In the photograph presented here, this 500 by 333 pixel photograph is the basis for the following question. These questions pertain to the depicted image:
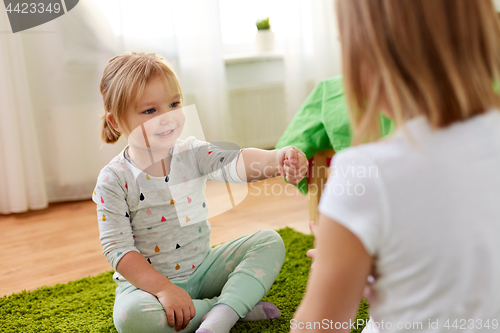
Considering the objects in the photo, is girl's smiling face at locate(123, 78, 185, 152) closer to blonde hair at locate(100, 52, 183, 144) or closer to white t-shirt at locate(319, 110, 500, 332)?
blonde hair at locate(100, 52, 183, 144)

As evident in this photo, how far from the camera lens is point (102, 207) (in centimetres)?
90

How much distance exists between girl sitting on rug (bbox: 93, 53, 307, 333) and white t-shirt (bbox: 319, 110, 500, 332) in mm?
454

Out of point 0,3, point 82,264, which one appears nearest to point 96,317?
point 82,264

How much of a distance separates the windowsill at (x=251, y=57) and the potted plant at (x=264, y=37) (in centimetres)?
3

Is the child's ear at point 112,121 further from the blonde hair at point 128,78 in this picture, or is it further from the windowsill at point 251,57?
the windowsill at point 251,57

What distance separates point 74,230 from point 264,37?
1.38 m

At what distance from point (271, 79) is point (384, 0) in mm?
2176

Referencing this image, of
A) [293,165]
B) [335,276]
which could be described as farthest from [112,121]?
[335,276]

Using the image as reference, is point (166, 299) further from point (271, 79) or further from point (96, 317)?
point (271, 79)

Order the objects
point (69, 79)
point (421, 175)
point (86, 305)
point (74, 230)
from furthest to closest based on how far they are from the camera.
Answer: point (69, 79)
point (74, 230)
point (86, 305)
point (421, 175)

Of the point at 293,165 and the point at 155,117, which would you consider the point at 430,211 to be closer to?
the point at 293,165

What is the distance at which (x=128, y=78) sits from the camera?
91cm

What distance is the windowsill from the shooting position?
2.38 m

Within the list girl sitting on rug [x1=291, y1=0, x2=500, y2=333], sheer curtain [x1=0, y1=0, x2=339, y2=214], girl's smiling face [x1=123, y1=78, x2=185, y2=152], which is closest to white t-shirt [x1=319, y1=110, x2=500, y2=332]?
girl sitting on rug [x1=291, y1=0, x2=500, y2=333]
